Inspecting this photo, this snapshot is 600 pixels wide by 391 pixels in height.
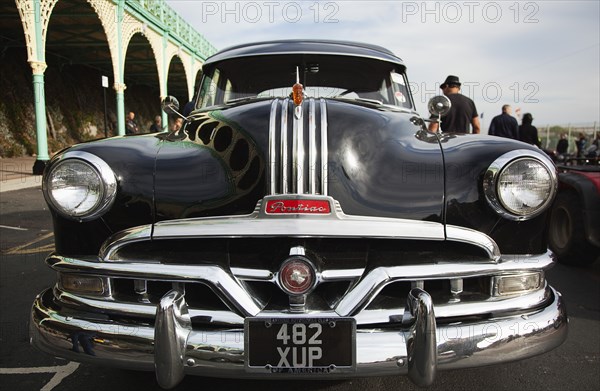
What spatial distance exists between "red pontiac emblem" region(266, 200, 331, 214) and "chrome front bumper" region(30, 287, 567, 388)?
41 centimetres

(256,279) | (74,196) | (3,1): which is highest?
(3,1)

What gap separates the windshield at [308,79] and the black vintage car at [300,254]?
102cm

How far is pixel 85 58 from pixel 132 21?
23.6ft

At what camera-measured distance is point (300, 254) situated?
1516 millimetres

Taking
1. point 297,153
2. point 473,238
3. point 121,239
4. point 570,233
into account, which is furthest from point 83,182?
point 570,233

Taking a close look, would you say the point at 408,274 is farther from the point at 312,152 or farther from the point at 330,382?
the point at 330,382

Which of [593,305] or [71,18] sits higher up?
[71,18]

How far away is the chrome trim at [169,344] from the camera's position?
1.40 metres

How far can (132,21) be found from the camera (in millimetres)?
14977

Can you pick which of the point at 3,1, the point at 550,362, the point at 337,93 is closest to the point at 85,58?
the point at 3,1

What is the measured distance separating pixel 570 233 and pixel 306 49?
9.38 feet

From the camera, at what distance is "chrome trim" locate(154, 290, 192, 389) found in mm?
1401

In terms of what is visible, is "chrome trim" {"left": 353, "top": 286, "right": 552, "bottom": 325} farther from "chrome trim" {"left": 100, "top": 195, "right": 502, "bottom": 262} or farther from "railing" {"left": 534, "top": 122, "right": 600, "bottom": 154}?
"railing" {"left": 534, "top": 122, "right": 600, "bottom": 154}

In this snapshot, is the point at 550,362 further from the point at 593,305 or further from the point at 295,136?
the point at 295,136
